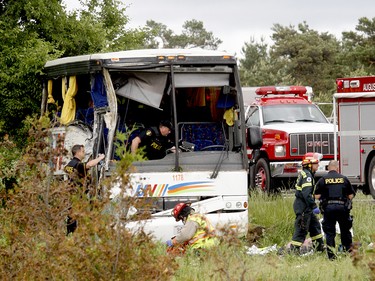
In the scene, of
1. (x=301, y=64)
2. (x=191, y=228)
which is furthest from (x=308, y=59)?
(x=191, y=228)

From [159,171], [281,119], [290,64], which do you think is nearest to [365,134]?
[281,119]

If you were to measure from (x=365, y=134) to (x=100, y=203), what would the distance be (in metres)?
14.6

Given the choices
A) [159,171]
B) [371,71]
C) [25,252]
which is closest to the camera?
[25,252]

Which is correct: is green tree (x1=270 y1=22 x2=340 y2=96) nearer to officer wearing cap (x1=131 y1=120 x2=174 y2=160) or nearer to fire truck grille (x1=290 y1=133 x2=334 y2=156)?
fire truck grille (x1=290 y1=133 x2=334 y2=156)

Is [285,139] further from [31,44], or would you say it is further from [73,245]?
[73,245]

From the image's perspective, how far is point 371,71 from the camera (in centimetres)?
5875

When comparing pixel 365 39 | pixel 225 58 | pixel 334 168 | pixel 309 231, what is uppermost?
pixel 365 39

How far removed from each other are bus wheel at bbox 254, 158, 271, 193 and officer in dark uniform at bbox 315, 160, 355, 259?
7.39 metres

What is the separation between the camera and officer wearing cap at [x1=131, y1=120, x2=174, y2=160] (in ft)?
49.6

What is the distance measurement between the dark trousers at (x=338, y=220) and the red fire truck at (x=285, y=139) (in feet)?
24.1

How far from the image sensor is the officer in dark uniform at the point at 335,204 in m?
14.7

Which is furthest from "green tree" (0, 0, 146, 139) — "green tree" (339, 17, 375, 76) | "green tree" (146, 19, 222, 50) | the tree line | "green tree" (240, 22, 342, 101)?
"green tree" (146, 19, 222, 50)

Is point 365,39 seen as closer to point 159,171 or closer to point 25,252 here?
point 159,171

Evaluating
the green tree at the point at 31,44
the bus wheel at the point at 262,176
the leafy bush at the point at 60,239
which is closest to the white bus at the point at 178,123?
the green tree at the point at 31,44
